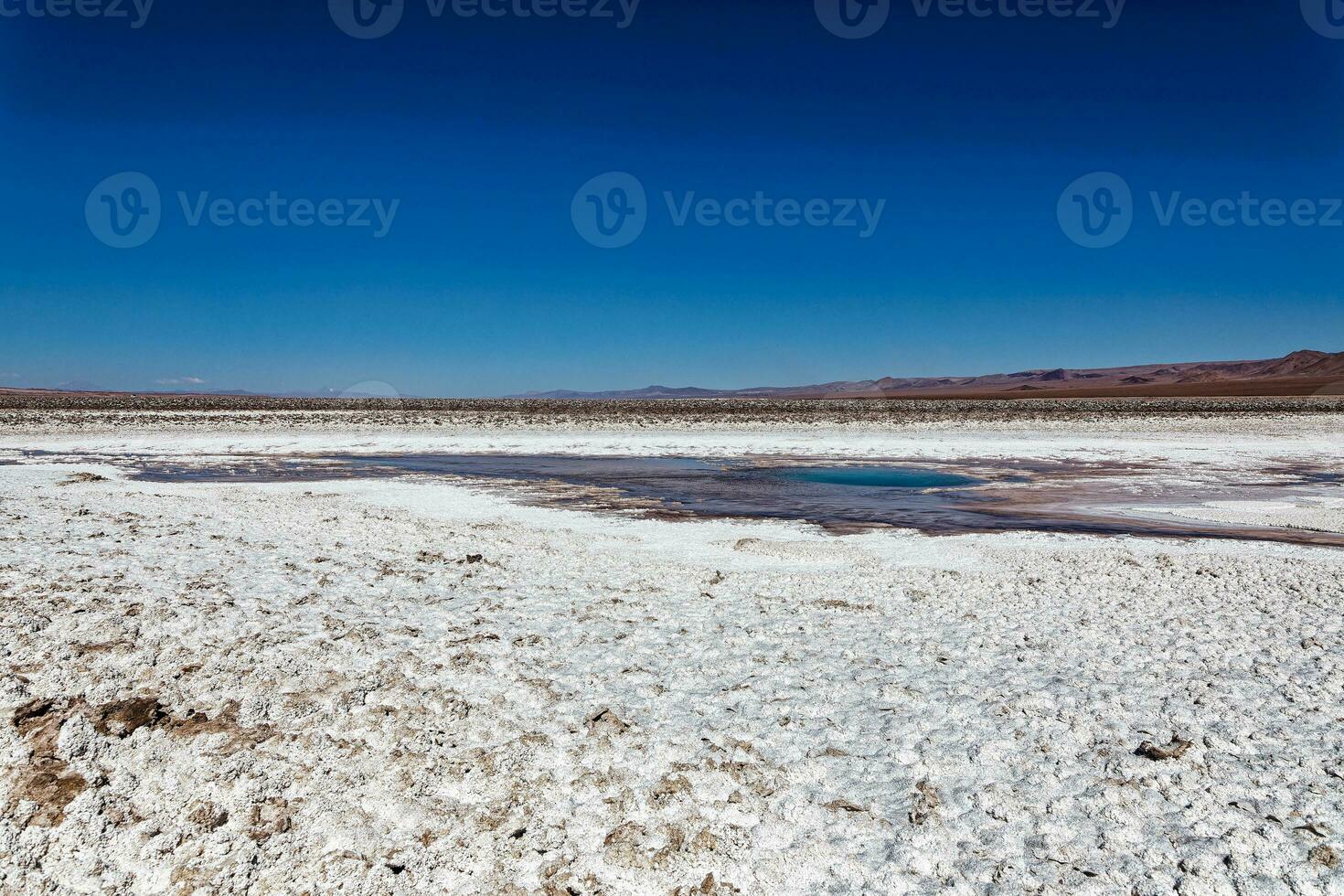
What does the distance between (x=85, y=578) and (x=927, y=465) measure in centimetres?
1940

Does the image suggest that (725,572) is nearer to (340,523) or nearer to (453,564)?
(453,564)

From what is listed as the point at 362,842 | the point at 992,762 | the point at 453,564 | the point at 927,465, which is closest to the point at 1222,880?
the point at 992,762

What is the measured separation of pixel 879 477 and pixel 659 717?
49.9ft

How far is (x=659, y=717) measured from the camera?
17.1 feet

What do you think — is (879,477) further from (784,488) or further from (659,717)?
(659,717)

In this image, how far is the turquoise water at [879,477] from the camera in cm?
1812

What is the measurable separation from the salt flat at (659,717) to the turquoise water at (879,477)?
775 cm

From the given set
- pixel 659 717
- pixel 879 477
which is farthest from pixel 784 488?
pixel 659 717

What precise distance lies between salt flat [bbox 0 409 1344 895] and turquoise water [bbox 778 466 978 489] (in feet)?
25.4

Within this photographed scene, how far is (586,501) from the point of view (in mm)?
15062

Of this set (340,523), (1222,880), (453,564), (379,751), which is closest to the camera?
(1222,880)

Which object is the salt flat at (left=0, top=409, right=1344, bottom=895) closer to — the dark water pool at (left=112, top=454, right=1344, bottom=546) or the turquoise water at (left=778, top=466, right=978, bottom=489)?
the dark water pool at (left=112, top=454, right=1344, bottom=546)

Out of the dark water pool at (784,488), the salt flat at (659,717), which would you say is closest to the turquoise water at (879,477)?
the dark water pool at (784,488)

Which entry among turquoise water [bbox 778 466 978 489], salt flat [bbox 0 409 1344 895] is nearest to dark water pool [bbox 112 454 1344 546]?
turquoise water [bbox 778 466 978 489]
